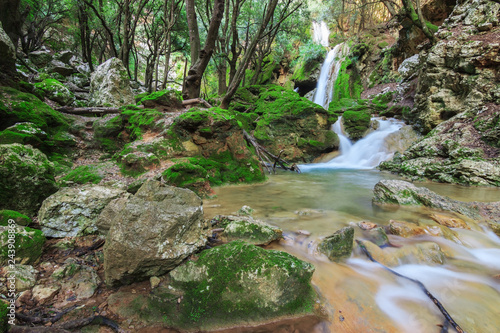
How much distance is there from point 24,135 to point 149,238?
429 centimetres

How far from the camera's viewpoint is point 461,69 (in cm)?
939

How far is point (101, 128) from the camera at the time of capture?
19.6 feet

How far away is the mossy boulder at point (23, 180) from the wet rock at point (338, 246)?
3.52 metres

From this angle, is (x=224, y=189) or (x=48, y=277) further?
(x=224, y=189)

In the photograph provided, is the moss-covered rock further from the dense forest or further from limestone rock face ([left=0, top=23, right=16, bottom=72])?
limestone rock face ([left=0, top=23, right=16, bottom=72])

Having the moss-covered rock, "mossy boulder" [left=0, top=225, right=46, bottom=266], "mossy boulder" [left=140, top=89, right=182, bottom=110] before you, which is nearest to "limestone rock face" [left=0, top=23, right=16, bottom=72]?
"mossy boulder" [left=140, top=89, right=182, bottom=110]

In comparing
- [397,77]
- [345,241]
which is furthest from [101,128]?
[397,77]

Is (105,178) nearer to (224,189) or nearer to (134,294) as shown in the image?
(224,189)

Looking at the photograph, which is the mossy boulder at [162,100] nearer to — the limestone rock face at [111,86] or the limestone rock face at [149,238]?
the limestone rock face at [111,86]

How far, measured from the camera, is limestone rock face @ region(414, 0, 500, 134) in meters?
8.59

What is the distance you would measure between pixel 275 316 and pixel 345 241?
1335 millimetres

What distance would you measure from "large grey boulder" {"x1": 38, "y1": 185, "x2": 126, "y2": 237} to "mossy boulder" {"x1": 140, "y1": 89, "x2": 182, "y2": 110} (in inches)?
197

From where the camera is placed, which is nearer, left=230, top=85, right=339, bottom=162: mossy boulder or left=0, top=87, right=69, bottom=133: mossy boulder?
left=0, top=87, right=69, bottom=133: mossy boulder

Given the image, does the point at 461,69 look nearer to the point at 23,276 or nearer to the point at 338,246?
the point at 338,246
